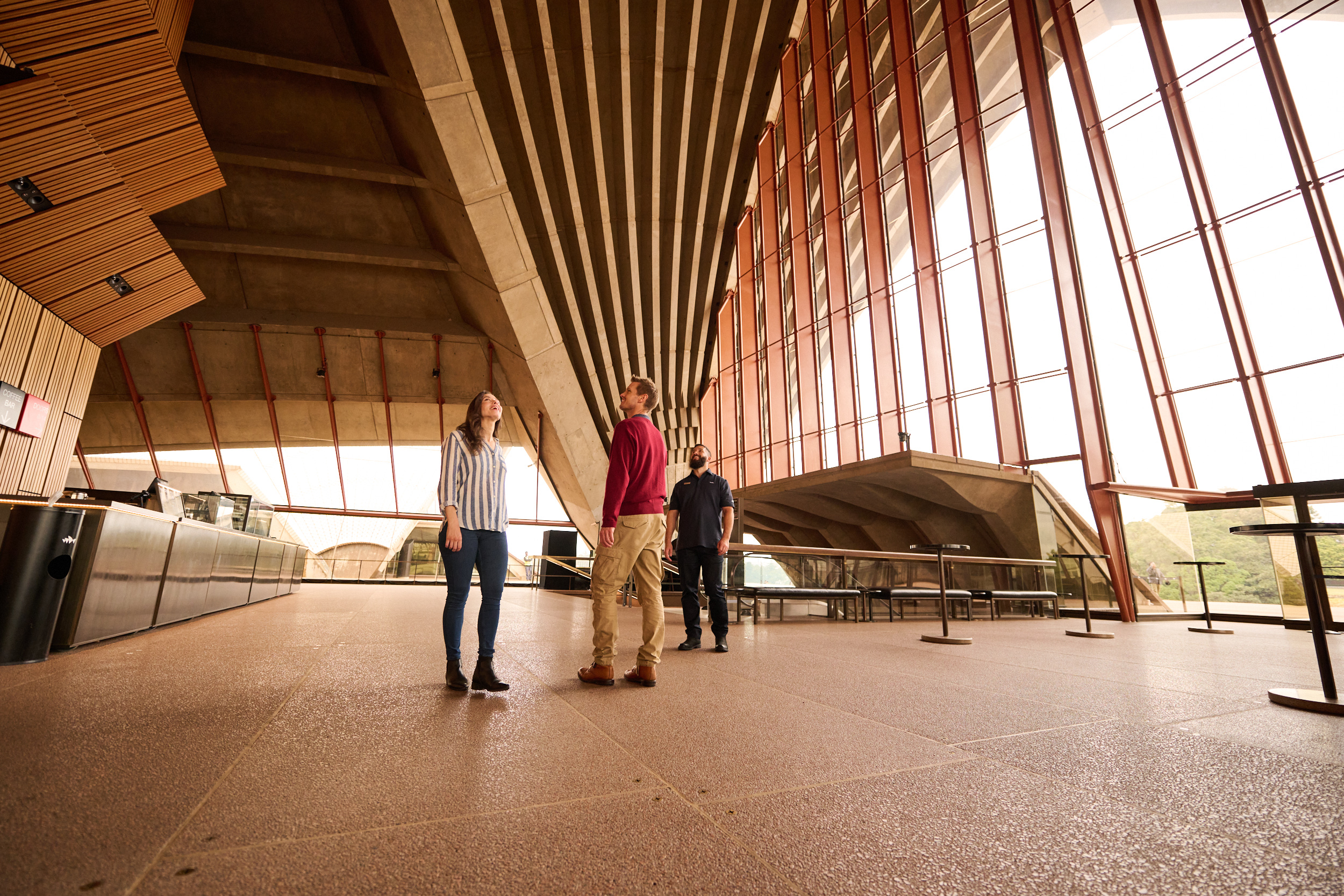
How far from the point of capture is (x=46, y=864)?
118cm

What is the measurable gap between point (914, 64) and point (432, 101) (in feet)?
43.3

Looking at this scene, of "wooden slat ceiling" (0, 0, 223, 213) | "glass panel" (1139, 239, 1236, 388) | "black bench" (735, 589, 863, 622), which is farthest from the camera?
"glass panel" (1139, 239, 1236, 388)

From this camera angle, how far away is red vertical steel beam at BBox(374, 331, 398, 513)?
19906mm

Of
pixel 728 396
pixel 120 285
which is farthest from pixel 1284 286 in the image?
pixel 120 285

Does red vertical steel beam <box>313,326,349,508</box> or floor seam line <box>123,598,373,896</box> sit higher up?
red vertical steel beam <box>313,326,349,508</box>

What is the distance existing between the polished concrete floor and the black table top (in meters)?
0.85

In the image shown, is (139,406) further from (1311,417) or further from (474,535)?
(1311,417)

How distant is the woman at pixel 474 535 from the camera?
3.21 meters

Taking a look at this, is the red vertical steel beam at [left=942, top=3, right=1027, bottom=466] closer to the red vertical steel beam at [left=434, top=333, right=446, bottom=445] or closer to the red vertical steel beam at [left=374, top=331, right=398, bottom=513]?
the red vertical steel beam at [left=374, top=331, right=398, bottom=513]

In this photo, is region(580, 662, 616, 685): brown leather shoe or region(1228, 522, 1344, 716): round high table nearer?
region(1228, 522, 1344, 716): round high table

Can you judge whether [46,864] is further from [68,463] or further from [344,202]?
[344,202]

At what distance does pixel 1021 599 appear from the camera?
10.1m

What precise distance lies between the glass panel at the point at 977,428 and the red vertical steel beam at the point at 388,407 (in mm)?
14112

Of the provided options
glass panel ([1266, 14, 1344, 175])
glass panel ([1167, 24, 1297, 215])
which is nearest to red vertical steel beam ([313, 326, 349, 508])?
glass panel ([1167, 24, 1297, 215])
